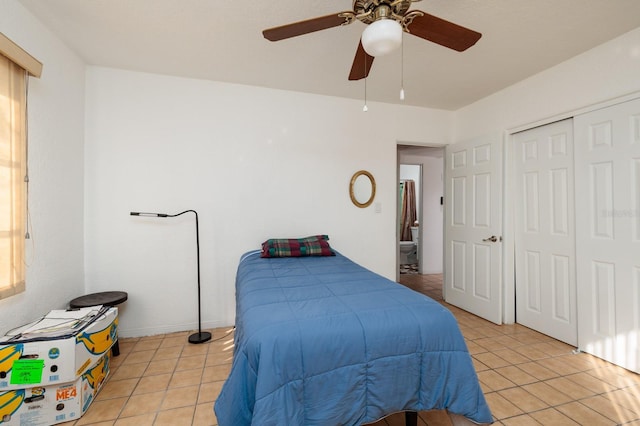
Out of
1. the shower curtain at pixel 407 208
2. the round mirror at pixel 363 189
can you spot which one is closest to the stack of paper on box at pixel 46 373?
the round mirror at pixel 363 189

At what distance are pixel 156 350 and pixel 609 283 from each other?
12.5 feet

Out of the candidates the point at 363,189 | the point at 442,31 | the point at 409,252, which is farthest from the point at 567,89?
the point at 409,252

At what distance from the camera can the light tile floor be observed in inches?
66.0

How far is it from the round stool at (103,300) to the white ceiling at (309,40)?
207 cm

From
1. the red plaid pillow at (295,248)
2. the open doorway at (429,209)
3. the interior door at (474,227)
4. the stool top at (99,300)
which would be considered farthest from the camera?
the open doorway at (429,209)

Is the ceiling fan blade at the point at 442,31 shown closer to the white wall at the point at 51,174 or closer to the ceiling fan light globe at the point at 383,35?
the ceiling fan light globe at the point at 383,35

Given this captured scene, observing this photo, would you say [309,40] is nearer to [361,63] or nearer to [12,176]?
[361,63]

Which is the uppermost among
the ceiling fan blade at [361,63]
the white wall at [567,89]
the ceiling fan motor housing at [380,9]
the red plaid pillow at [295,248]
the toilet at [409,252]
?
the white wall at [567,89]

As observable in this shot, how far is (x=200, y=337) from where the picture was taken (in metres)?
2.66

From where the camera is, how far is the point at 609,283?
2262 millimetres

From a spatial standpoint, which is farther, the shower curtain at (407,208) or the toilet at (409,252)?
the shower curtain at (407,208)

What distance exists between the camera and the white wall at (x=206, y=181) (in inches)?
106

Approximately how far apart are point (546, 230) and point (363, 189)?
188 centimetres

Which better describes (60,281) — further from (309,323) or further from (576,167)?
(576,167)
